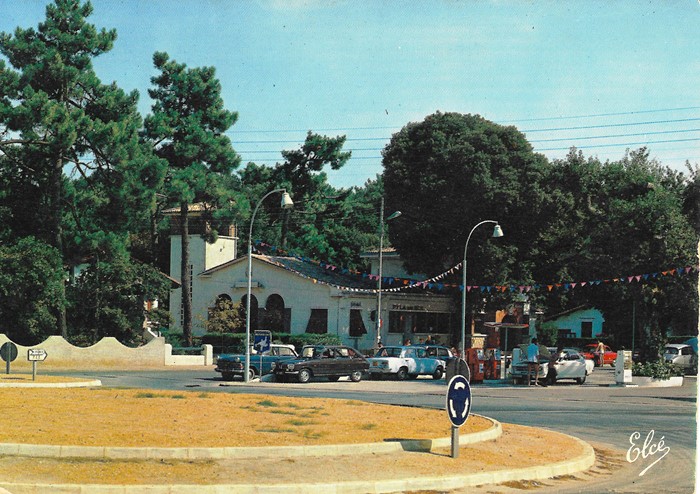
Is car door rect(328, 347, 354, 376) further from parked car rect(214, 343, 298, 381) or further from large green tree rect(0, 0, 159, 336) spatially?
large green tree rect(0, 0, 159, 336)

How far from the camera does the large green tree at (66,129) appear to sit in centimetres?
4466

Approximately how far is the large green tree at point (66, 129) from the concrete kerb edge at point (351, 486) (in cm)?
3407

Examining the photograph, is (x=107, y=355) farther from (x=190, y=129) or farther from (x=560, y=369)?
(x=560, y=369)

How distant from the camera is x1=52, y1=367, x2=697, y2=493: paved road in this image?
15391mm

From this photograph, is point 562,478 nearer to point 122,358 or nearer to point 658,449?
point 658,449

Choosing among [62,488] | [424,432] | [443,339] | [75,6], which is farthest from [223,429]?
[443,339]

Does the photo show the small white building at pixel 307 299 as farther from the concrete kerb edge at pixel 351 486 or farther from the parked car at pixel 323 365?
the concrete kerb edge at pixel 351 486

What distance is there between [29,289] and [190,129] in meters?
12.1

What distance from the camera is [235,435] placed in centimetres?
1584

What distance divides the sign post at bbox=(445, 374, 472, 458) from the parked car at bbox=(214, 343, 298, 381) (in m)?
22.6

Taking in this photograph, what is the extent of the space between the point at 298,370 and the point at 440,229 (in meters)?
24.7

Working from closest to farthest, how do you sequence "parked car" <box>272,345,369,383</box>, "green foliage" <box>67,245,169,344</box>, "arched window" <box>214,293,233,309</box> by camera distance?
"parked car" <box>272,345,369,383</box> < "green foliage" <box>67,245,169,344</box> < "arched window" <box>214,293,233,309</box>

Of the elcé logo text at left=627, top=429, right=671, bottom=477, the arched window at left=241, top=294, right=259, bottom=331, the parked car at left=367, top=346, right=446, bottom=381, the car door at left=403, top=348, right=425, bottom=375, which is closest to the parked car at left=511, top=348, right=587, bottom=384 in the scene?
the parked car at left=367, top=346, right=446, bottom=381

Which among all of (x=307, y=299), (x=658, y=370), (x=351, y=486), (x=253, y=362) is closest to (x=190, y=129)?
(x=307, y=299)
